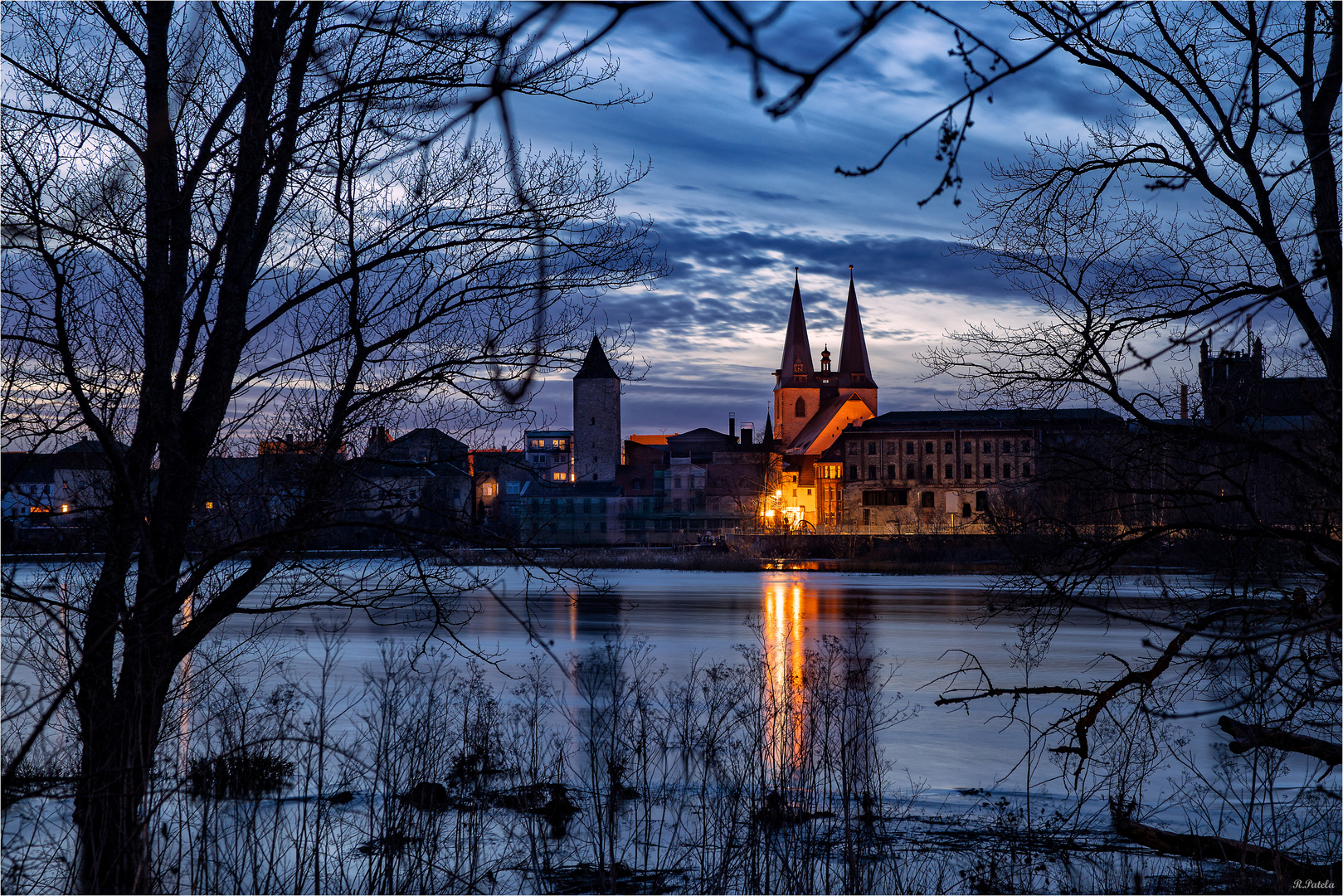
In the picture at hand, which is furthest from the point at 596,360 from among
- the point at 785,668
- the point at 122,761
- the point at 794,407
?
the point at 794,407

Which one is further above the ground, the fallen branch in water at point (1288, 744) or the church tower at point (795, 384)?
the church tower at point (795, 384)

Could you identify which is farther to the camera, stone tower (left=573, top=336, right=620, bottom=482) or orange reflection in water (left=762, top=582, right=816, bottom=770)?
stone tower (left=573, top=336, right=620, bottom=482)

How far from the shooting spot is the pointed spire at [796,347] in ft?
386

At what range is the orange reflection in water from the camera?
1214 cm

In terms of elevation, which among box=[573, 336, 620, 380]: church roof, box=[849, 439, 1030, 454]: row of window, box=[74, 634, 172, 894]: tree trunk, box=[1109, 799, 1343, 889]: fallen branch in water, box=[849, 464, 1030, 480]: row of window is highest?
box=[849, 439, 1030, 454]: row of window

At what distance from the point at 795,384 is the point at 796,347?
5.78m

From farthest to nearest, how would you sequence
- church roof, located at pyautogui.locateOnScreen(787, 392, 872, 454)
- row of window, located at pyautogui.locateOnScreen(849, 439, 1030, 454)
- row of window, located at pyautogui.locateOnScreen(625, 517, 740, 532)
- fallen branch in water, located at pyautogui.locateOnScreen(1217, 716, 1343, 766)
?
church roof, located at pyautogui.locateOnScreen(787, 392, 872, 454) → row of window, located at pyautogui.locateOnScreen(625, 517, 740, 532) → row of window, located at pyautogui.locateOnScreen(849, 439, 1030, 454) → fallen branch in water, located at pyautogui.locateOnScreen(1217, 716, 1343, 766)

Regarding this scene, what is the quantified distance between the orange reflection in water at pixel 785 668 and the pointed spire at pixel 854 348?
70817 millimetres

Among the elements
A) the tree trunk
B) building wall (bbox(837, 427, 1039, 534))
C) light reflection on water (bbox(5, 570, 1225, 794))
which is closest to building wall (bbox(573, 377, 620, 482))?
→ building wall (bbox(837, 427, 1039, 534))

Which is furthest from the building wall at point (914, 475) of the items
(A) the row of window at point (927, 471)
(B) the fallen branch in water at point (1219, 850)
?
(B) the fallen branch in water at point (1219, 850)

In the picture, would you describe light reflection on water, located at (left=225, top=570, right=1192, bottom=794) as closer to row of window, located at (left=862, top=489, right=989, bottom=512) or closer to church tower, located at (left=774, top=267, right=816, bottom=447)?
row of window, located at (left=862, top=489, right=989, bottom=512)

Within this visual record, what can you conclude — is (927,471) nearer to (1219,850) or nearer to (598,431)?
(598,431)

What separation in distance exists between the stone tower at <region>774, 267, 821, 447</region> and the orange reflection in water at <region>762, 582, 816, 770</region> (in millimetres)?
58644

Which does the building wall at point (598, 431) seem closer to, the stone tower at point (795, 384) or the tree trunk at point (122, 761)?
the stone tower at point (795, 384)
